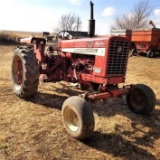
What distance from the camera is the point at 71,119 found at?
4824mm

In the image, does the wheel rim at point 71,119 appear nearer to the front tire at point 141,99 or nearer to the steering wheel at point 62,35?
the front tire at point 141,99

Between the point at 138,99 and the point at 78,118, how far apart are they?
199 centimetres

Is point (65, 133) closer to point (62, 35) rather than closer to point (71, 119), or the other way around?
point (71, 119)

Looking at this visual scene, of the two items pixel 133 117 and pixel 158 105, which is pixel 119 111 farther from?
pixel 158 105

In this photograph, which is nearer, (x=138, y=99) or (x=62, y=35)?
(x=138, y=99)

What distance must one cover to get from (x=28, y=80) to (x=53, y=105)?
852mm

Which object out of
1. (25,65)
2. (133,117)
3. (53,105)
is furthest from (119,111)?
(25,65)

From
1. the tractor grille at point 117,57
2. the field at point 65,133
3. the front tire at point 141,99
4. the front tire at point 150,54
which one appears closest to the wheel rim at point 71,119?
the field at point 65,133

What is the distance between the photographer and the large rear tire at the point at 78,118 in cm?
431

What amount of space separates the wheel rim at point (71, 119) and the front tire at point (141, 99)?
1.74m

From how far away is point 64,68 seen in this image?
6.72 meters

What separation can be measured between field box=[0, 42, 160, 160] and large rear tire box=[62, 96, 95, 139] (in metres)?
0.16

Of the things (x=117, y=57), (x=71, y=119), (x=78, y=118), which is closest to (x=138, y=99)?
(x=117, y=57)

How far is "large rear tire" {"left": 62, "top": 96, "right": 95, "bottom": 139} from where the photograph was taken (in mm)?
4309
